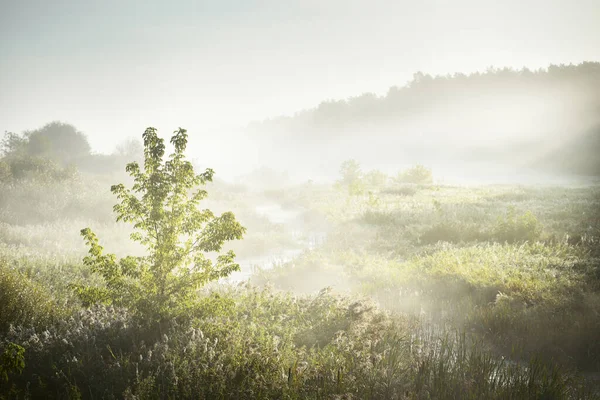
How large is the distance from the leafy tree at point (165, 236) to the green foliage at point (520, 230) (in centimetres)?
1127

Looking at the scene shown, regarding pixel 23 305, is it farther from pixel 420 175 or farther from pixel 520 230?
pixel 420 175

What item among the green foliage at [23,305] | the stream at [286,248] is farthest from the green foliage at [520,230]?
the green foliage at [23,305]

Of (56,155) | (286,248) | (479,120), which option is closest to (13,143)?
(56,155)

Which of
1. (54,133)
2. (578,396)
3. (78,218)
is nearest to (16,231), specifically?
(78,218)

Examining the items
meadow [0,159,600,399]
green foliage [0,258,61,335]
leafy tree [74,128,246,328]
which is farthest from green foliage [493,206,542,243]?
green foliage [0,258,61,335]

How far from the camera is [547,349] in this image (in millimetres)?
5445

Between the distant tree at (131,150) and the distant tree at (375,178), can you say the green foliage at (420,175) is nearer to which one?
the distant tree at (375,178)

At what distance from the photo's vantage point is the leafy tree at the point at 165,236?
4.69 m

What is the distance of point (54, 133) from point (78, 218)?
118 feet

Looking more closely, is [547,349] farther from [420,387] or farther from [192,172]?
[192,172]

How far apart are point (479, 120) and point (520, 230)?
61.9m

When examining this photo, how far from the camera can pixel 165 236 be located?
16.0 ft

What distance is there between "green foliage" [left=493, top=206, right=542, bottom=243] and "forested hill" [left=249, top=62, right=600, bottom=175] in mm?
31695

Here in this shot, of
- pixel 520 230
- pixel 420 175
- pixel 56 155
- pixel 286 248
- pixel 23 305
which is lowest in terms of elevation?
pixel 286 248
